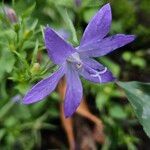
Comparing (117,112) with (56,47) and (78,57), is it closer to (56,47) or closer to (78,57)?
(78,57)

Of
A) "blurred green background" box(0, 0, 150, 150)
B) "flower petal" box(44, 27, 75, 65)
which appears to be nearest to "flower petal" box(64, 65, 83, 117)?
"flower petal" box(44, 27, 75, 65)

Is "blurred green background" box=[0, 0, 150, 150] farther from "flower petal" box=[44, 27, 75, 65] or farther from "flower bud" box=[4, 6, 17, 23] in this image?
"flower petal" box=[44, 27, 75, 65]

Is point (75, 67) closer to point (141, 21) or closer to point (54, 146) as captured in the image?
point (54, 146)

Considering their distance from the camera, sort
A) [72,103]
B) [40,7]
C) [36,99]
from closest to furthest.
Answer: [36,99], [72,103], [40,7]

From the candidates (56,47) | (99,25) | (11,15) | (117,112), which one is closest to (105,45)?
(99,25)

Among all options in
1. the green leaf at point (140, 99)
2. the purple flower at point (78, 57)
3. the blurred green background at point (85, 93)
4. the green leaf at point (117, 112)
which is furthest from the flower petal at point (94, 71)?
the green leaf at point (117, 112)

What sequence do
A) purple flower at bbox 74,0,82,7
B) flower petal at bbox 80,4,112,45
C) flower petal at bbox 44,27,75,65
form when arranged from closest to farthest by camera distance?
flower petal at bbox 44,27,75,65
flower petal at bbox 80,4,112,45
purple flower at bbox 74,0,82,7

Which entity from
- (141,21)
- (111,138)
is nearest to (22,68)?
(111,138)
